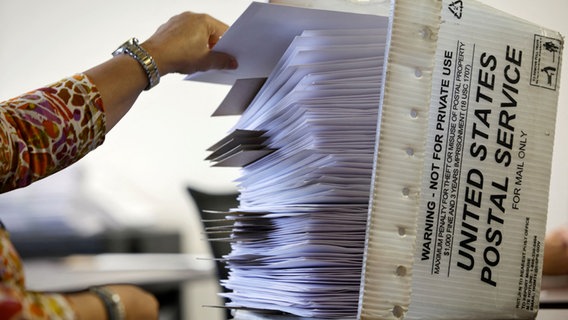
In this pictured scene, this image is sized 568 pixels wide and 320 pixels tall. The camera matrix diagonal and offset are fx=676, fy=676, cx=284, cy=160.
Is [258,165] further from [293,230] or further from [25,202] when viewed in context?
[25,202]

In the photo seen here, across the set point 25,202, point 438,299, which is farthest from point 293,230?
point 25,202

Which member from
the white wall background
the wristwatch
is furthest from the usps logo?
the white wall background

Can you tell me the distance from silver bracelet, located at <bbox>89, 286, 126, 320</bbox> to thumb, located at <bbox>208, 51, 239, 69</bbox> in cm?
50

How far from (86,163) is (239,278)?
337 centimetres

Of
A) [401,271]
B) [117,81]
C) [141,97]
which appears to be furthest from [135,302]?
[141,97]

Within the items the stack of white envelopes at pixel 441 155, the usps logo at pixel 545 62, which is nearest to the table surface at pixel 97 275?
the stack of white envelopes at pixel 441 155

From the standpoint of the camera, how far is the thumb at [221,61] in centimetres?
86

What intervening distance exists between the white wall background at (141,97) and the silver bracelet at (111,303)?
11.8 ft

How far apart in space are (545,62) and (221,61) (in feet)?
1.29

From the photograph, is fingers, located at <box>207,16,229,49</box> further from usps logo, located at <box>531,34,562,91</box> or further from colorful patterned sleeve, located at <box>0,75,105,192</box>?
usps logo, located at <box>531,34,562,91</box>

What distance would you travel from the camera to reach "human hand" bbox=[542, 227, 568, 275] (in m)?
1.38

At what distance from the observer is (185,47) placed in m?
0.90

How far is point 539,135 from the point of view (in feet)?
2.31

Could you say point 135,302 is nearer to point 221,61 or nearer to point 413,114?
point 413,114
